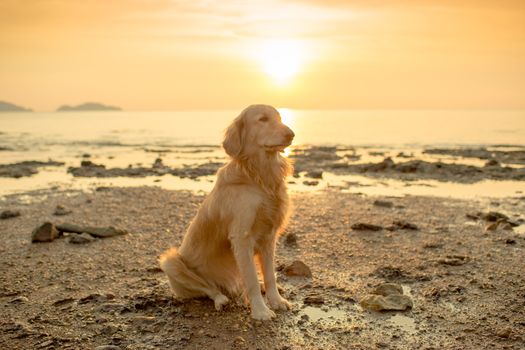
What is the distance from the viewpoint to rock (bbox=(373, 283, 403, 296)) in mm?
5812

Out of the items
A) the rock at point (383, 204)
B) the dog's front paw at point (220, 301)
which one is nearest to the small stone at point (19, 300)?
the dog's front paw at point (220, 301)

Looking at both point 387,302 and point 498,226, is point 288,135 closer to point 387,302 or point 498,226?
point 387,302

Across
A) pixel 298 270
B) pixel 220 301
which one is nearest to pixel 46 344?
pixel 220 301

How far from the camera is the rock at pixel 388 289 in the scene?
19.1ft

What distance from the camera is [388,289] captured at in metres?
5.85

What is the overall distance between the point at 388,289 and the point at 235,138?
2412 millimetres

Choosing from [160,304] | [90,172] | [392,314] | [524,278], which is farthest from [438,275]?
[90,172]

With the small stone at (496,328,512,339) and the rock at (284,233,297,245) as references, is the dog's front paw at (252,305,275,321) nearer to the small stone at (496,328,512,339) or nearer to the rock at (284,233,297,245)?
the small stone at (496,328,512,339)

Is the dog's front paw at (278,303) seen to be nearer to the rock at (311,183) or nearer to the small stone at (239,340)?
the small stone at (239,340)

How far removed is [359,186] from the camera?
15.8m

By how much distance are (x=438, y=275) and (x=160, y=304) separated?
346 cm

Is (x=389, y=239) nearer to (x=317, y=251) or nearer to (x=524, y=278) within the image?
(x=317, y=251)

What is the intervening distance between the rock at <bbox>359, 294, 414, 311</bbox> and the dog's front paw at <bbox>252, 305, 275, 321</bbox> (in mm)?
1065

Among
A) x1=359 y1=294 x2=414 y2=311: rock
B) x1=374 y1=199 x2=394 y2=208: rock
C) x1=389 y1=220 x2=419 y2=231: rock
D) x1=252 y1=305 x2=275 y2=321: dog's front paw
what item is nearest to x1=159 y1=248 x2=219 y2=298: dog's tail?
x1=252 y1=305 x2=275 y2=321: dog's front paw
